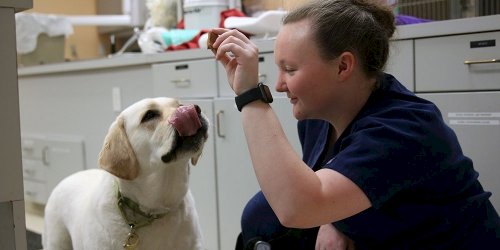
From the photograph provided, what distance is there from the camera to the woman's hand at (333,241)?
3.40 ft

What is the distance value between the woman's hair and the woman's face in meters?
0.02

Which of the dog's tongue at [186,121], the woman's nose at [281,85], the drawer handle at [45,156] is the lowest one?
the drawer handle at [45,156]

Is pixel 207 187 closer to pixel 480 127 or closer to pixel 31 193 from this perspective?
pixel 480 127

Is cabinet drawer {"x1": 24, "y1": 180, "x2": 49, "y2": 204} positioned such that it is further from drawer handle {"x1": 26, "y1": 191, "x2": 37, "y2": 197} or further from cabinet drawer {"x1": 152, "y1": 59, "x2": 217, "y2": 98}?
cabinet drawer {"x1": 152, "y1": 59, "x2": 217, "y2": 98}

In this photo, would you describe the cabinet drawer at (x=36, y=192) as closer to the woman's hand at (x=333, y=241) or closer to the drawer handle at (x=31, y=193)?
the drawer handle at (x=31, y=193)

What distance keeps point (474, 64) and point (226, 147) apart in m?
0.97

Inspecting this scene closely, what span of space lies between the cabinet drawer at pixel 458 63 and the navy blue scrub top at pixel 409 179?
1.64 ft

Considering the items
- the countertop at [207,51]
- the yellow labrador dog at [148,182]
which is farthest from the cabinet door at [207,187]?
the yellow labrador dog at [148,182]

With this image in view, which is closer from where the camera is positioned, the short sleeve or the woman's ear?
the short sleeve

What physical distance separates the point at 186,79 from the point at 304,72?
50.3 inches

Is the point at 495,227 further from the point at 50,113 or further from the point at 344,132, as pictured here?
the point at 50,113

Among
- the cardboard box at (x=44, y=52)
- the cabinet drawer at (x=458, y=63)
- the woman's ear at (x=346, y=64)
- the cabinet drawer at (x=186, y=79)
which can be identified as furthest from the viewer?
the cardboard box at (x=44, y=52)

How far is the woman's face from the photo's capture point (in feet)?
3.12

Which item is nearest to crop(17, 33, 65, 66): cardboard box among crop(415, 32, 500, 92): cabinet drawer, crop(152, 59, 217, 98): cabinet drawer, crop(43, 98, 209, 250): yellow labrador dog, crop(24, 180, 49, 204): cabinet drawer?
crop(24, 180, 49, 204): cabinet drawer
